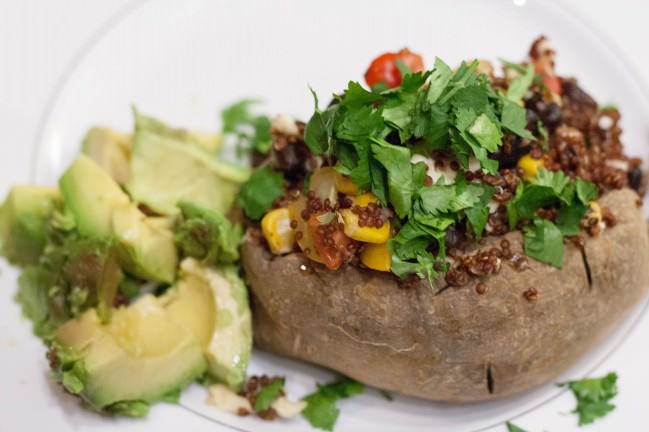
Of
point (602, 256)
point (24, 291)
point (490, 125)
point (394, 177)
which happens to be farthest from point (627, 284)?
point (24, 291)

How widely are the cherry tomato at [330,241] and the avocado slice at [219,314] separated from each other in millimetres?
550

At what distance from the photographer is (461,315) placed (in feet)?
8.00

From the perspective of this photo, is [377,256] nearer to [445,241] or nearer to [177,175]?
[445,241]

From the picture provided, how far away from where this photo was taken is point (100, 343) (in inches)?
103

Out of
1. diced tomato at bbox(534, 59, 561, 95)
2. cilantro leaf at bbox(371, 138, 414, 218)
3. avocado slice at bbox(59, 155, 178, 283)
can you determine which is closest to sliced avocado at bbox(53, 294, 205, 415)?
avocado slice at bbox(59, 155, 178, 283)

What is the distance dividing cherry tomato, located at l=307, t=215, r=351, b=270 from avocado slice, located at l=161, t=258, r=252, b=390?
55cm

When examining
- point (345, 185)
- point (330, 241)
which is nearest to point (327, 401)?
point (330, 241)

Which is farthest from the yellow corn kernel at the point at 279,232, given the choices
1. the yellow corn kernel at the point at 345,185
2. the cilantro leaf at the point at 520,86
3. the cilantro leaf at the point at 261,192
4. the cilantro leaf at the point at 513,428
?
the cilantro leaf at the point at 513,428

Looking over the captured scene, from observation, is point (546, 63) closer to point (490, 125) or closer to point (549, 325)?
point (490, 125)

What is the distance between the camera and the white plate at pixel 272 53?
3.38 metres

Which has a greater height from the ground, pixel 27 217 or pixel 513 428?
pixel 513 428

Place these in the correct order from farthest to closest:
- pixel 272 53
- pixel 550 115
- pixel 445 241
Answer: pixel 272 53 < pixel 550 115 < pixel 445 241

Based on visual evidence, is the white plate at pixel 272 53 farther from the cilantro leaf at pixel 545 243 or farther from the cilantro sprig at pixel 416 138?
the cilantro leaf at pixel 545 243

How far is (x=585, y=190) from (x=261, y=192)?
1262 millimetres
